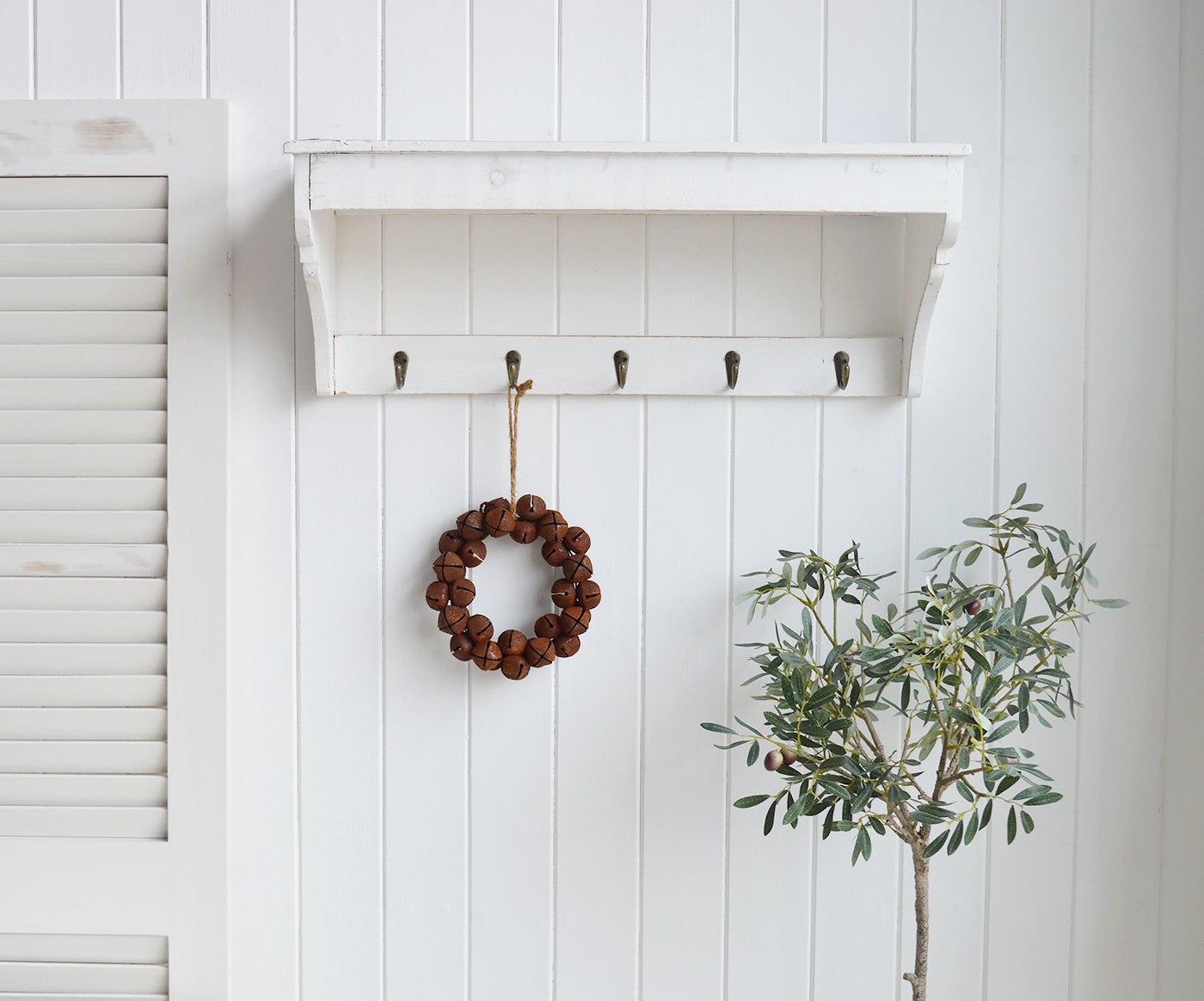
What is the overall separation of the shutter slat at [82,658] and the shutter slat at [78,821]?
0.15 m

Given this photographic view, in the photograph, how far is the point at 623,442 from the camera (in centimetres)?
98

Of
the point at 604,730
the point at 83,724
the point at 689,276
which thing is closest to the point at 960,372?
the point at 689,276

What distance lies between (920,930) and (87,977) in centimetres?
92

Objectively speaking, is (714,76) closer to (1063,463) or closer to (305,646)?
(1063,463)

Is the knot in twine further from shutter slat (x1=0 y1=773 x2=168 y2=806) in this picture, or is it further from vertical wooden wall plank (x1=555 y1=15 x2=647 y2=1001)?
shutter slat (x1=0 y1=773 x2=168 y2=806)

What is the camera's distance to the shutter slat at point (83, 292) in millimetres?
960

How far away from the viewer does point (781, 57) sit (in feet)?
3.17

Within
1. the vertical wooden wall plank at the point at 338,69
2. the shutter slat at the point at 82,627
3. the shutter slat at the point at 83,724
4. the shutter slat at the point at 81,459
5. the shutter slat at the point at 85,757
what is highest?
the vertical wooden wall plank at the point at 338,69

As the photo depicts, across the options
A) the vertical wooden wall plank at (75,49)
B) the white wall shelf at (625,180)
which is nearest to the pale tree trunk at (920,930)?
the white wall shelf at (625,180)

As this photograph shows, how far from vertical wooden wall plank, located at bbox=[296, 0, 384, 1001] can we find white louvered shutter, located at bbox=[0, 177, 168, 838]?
0.52ft

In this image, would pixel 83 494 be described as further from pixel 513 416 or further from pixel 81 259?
pixel 513 416

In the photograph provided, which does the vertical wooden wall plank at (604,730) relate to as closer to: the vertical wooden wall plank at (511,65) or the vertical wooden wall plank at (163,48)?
the vertical wooden wall plank at (511,65)

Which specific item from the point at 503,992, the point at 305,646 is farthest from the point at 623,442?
the point at 503,992

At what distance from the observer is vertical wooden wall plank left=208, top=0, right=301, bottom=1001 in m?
0.97
